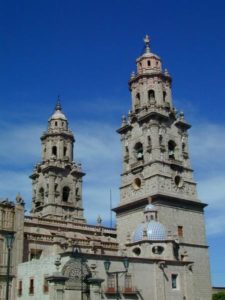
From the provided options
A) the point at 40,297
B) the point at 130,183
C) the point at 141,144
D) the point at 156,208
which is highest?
the point at 141,144

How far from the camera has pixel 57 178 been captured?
77375mm

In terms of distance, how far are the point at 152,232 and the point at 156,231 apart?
20.0 inches

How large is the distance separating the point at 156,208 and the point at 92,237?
1085 cm

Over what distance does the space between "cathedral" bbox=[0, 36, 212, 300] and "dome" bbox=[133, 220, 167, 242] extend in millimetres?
124

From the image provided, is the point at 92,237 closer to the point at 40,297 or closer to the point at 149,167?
the point at 149,167

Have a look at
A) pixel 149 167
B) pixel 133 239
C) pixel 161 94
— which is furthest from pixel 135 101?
pixel 133 239

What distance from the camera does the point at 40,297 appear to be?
47.3 meters

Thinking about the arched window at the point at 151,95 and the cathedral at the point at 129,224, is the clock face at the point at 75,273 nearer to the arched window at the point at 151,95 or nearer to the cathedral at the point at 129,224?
the cathedral at the point at 129,224

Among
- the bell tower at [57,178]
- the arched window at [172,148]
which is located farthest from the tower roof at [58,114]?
the arched window at [172,148]

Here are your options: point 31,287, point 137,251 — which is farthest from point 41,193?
point 31,287

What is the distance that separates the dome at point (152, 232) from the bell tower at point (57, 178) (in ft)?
61.6

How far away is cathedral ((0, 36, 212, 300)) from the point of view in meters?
48.8

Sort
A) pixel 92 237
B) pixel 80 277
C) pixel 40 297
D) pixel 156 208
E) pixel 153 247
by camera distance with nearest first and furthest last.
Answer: pixel 80 277, pixel 40 297, pixel 153 247, pixel 156 208, pixel 92 237

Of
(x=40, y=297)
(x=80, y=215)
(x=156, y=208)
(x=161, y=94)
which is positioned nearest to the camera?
(x=40, y=297)
